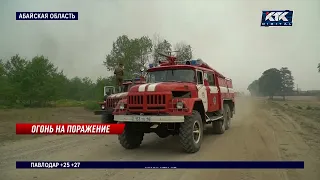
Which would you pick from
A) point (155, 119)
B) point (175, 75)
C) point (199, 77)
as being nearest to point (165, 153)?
point (155, 119)

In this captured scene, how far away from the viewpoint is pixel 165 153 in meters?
7.19

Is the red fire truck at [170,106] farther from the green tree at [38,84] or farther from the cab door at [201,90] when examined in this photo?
the green tree at [38,84]

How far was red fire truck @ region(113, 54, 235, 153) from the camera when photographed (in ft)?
22.4

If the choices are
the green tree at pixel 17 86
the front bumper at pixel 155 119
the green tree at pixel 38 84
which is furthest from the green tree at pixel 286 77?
the green tree at pixel 17 86

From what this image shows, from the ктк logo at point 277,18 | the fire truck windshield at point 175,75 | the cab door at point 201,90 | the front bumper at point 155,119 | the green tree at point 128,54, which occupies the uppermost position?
the green tree at point 128,54

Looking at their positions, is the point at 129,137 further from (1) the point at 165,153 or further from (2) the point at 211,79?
(2) the point at 211,79

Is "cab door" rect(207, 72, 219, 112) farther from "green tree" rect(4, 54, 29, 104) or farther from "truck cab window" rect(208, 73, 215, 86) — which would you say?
"green tree" rect(4, 54, 29, 104)

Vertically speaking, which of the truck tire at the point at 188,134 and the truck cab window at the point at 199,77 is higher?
the truck cab window at the point at 199,77

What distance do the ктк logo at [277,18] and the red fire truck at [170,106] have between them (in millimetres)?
2643

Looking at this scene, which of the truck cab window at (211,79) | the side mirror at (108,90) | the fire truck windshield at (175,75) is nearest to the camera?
the fire truck windshield at (175,75)

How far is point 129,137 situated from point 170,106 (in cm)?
169

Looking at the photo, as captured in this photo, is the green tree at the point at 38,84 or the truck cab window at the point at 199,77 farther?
the green tree at the point at 38,84

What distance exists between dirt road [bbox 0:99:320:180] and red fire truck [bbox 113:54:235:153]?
0.50 metres

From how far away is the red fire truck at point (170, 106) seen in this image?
6.83 m
